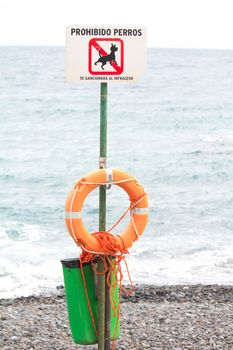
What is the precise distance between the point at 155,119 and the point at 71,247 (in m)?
24.5

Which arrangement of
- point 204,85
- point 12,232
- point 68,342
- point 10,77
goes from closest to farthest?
point 68,342
point 12,232
point 204,85
point 10,77

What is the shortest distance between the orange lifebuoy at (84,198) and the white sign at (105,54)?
598 millimetres

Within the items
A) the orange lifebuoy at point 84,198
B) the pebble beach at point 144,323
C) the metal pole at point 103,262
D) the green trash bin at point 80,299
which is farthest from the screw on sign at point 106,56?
the pebble beach at point 144,323

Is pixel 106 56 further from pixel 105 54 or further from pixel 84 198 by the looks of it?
pixel 84 198

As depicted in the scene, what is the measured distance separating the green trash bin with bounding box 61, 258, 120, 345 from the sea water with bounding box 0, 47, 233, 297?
4381 mm

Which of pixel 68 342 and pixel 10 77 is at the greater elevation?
pixel 10 77

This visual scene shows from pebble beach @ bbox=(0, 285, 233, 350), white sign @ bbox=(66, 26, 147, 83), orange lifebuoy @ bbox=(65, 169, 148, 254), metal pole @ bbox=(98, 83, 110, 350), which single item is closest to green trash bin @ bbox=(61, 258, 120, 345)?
metal pole @ bbox=(98, 83, 110, 350)

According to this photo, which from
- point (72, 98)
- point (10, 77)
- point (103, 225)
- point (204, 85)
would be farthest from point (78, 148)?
point (10, 77)

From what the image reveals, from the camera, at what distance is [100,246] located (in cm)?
547

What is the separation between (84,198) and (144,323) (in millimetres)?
2154

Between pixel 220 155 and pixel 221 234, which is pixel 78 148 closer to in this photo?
pixel 220 155

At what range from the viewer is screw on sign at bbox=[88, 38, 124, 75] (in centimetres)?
530

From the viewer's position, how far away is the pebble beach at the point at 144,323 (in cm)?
659

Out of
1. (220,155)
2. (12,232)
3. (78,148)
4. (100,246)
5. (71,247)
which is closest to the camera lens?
(100,246)
